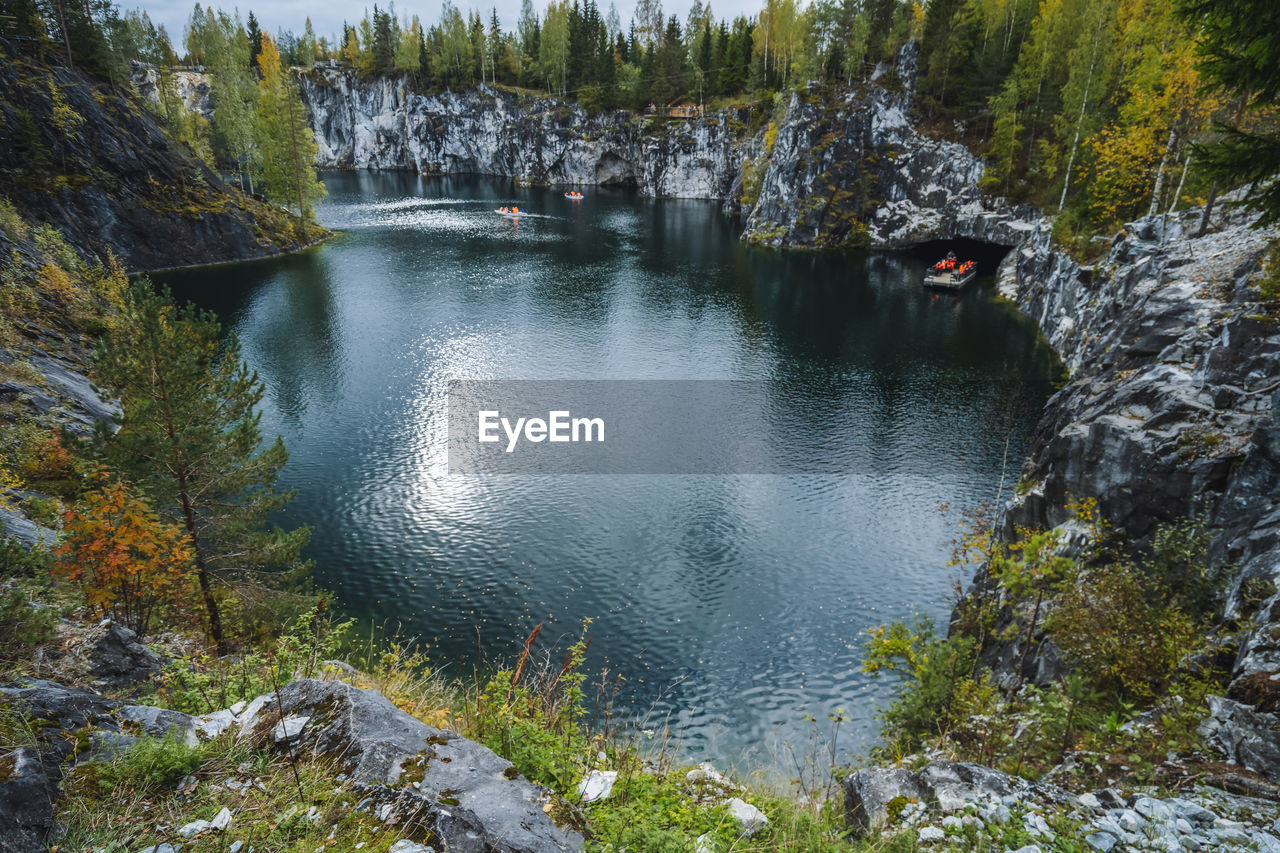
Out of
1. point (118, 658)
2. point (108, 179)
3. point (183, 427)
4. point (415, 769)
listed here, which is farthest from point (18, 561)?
point (108, 179)

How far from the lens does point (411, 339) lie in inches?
2036

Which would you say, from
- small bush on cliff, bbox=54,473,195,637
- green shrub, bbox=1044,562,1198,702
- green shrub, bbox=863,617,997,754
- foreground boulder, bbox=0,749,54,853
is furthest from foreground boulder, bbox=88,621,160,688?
green shrub, bbox=1044,562,1198,702

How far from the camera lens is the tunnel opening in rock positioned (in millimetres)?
81812

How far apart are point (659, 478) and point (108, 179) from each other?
224 ft

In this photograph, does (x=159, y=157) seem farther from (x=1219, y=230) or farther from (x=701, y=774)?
(x=1219, y=230)

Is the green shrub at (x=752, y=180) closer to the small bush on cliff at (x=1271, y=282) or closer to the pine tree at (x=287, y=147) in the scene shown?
the pine tree at (x=287, y=147)

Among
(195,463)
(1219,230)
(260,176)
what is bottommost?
(195,463)

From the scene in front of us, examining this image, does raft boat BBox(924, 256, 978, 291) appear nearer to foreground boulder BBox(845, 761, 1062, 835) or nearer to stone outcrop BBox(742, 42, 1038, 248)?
stone outcrop BBox(742, 42, 1038, 248)

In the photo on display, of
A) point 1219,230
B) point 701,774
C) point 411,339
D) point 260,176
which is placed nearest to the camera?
point 701,774

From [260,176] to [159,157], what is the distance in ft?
57.5

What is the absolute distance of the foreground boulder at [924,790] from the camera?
24.7ft

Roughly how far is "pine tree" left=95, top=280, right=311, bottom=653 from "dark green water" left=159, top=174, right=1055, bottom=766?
9.07m

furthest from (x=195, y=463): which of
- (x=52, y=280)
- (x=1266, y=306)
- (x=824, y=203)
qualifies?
(x=824, y=203)

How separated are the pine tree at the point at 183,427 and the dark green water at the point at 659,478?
9.07m
